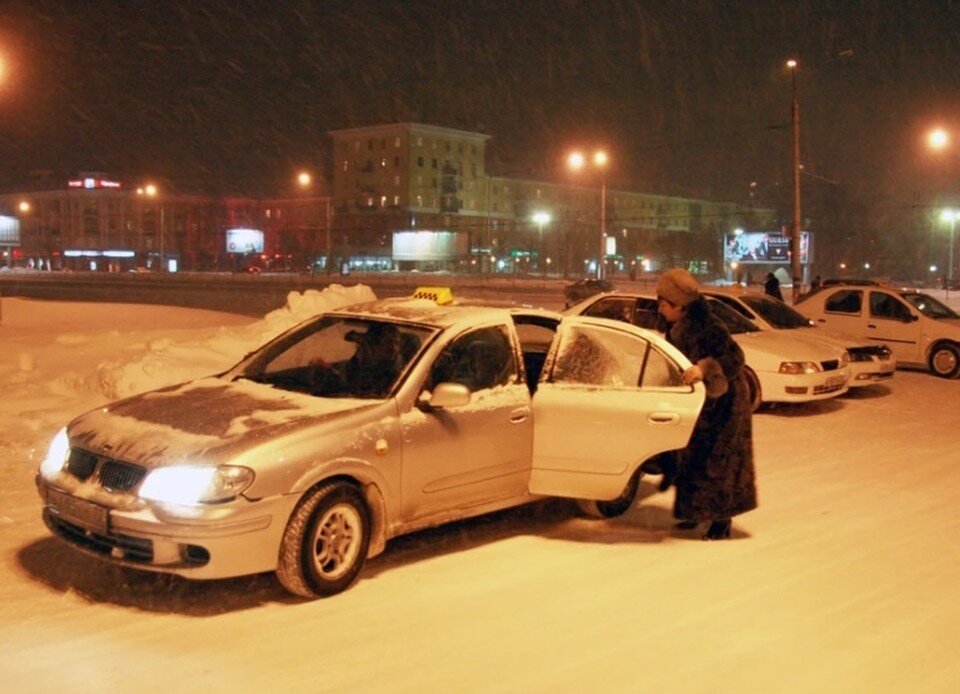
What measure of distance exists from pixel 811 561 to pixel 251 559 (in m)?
3.54

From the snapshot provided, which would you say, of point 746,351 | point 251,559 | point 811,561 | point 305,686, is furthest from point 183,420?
point 746,351

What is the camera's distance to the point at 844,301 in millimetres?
A: 17703

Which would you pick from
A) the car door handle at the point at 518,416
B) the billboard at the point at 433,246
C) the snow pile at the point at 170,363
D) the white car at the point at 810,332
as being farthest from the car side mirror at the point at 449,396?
the billboard at the point at 433,246

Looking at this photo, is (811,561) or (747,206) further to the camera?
(747,206)

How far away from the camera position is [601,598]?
572cm

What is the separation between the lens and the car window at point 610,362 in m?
6.88

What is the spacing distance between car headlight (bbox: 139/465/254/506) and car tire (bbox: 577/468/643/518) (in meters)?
2.99

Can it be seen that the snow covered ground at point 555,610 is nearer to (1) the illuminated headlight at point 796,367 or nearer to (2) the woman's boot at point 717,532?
(2) the woman's boot at point 717,532

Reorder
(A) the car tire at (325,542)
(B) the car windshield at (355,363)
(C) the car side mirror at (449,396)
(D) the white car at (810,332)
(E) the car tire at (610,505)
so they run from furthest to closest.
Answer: (D) the white car at (810,332) → (E) the car tire at (610,505) → (B) the car windshield at (355,363) → (C) the car side mirror at (449,396) → (A) the car tire at (325,542)

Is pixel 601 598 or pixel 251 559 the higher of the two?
pixel 251 559

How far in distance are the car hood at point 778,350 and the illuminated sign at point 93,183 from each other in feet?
401

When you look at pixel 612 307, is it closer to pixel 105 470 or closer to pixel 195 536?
pixel 105 470

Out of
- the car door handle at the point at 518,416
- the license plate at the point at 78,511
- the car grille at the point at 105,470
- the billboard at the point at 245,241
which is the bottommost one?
the license plate at the point at 78,511

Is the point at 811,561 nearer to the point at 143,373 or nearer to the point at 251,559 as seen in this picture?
Answer: the point at 251,559
